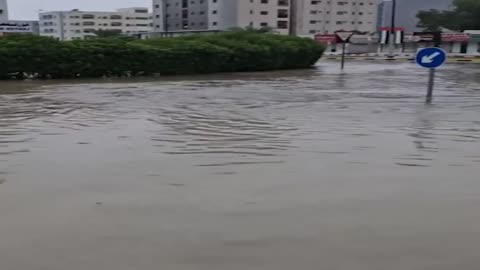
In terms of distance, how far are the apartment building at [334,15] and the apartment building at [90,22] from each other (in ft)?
118

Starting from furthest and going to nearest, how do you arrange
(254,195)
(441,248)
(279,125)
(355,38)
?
(355,38), (279,125), (254,195), (441,248)

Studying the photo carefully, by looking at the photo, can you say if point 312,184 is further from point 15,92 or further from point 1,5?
point 1,5

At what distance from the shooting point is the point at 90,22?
124000mm

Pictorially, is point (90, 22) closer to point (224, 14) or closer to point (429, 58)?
point (224, 14)

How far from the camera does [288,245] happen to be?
383 centimetres

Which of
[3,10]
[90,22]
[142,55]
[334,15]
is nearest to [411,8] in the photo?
[334,15]

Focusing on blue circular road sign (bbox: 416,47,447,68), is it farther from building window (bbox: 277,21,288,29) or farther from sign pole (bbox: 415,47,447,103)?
building window (bbox: 277,21,288,29)

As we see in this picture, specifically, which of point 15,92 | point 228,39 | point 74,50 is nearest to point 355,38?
point 228,39

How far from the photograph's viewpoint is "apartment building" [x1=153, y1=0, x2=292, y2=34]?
10006cm

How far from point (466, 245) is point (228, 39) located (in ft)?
75.5

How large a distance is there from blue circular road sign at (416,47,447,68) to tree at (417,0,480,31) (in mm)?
71627

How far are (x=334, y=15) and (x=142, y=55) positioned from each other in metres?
92.7

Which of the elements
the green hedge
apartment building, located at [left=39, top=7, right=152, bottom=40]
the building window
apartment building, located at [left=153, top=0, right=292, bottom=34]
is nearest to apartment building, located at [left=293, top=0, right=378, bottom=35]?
the building window

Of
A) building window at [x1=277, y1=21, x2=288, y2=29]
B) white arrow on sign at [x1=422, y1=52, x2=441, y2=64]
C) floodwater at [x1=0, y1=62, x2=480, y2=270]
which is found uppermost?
building window at [x1=277, y1=21, x2=288, y2=29]
